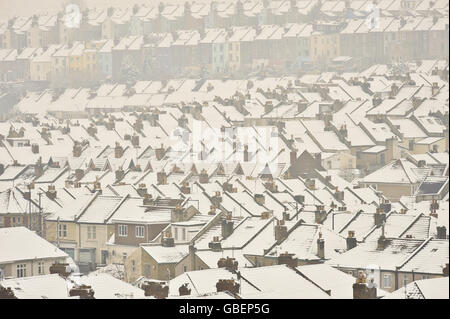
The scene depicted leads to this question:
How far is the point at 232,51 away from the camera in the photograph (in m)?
53.3

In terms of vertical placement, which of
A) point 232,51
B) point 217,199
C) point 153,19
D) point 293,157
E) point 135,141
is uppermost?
point 153,19

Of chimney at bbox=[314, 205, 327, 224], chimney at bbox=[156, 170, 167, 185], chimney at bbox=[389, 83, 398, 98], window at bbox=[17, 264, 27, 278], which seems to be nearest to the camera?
window at bbox=[17, 264, 27, 278]

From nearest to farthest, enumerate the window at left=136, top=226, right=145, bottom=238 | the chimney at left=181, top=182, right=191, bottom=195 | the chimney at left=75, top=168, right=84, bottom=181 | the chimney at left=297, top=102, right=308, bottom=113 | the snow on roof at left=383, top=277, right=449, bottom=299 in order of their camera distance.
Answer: the snow on roof at left=383, top=277, right=449, bottom=299 < the window at left=136, top=226, right=145, bottom=238 < the chimney at left=181, top=182, right=191, bottom=195 < the chimney at left=75, top=168, right=84, bottom=181 < the chimney at left=297, top=102, right=308, bottom=113

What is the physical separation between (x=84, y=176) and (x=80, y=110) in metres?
21.4

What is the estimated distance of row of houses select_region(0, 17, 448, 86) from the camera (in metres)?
46.7

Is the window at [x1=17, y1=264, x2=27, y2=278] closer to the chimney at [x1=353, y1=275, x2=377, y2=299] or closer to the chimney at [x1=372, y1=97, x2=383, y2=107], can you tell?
the chimney at [x1=353, y1=275, x2=377, y2=299]

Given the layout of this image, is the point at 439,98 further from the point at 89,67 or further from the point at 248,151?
the point at 89,67

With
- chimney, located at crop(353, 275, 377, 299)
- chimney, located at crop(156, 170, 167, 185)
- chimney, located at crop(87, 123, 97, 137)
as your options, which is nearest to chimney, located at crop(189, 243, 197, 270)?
chimney, located at crop(353, 275, 377, 299)

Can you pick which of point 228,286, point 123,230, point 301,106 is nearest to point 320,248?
point 228,286

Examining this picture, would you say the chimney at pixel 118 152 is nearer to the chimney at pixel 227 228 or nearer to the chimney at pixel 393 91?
the chimney at pixel 393 91

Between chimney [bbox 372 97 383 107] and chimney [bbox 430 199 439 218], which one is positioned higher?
chimney [bbox 372 97 383 107]

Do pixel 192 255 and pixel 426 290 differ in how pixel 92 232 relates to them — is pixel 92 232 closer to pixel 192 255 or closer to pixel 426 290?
pixel 192 255

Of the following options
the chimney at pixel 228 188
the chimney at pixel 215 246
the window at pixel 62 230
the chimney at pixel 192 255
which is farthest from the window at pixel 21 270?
the chimney at pixel 228 188
